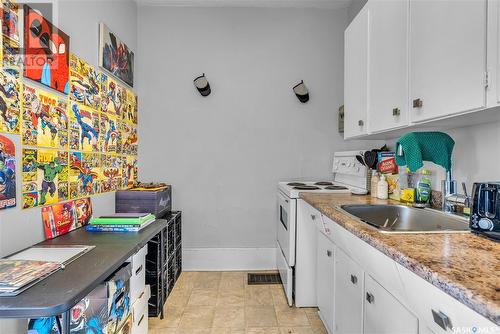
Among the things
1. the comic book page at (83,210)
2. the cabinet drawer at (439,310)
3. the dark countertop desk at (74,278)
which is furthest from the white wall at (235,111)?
the cabinet drawer at (439,310)

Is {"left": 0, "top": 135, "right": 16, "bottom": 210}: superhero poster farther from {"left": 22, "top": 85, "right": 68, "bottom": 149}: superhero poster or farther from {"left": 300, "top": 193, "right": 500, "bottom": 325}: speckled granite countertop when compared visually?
{"left": 300, "top": 193, "right": 500, "bottom": 325}: speckled granite countertop

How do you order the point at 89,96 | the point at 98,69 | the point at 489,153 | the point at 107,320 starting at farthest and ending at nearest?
the point at 98,69 < the point at 89,96 < the point at 489,153 < the point at 107,320

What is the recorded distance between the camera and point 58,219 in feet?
5.39

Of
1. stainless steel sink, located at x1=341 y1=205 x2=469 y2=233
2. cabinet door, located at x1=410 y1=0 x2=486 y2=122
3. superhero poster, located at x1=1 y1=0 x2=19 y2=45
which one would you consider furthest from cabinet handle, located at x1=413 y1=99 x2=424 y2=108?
superhero poster, located at x1=1 y1=0 x2=19 y2=45

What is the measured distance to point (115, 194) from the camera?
2420 mm

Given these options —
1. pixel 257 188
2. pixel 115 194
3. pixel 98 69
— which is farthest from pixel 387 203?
pixel 98 69

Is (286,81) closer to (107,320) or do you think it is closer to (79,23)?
(79,23)

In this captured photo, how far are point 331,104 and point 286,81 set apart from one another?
1.78ft

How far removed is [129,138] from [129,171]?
0.32 metres

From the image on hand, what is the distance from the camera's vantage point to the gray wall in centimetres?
133

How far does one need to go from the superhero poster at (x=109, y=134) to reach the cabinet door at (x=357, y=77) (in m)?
1.91

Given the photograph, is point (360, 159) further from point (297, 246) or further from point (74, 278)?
point (74, 278)

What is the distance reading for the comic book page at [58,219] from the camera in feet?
5.10

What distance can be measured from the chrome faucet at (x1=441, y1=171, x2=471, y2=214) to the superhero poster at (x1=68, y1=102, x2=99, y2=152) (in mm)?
2198
